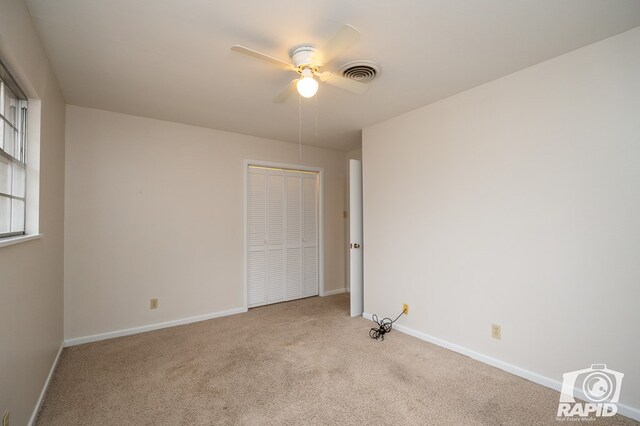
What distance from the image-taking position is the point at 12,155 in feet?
5.65

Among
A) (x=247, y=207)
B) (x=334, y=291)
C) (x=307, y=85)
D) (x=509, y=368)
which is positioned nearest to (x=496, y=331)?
(x=509, y=368)

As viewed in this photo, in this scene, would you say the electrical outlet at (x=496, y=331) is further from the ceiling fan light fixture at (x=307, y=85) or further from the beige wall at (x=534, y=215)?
the ceiling fan light fixture at (x=307, y=85)

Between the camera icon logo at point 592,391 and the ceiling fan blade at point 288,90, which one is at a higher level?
the ceiling fan blade at point 288,90

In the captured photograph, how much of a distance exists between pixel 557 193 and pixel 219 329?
3426 millimetres

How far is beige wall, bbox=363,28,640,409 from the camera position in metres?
1.84

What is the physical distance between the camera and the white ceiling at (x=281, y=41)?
63.4 inches

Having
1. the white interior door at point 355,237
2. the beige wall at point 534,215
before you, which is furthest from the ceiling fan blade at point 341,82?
the white interior door at point 355,237

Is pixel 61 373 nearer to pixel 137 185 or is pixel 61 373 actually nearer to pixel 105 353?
pixel 105 353

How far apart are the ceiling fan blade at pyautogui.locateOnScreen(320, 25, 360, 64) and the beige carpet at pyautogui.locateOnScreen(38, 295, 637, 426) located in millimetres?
2184

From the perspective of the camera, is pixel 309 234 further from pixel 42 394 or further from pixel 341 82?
pixel 42 394

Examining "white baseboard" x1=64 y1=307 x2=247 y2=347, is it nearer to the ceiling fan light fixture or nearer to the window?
the window

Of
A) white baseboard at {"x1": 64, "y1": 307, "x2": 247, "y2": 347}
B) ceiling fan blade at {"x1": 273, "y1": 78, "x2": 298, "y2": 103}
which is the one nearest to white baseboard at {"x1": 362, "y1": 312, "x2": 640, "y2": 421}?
white baseboard at {"x1": 64, "y1": 307, "x2": 247, "y2": 347}

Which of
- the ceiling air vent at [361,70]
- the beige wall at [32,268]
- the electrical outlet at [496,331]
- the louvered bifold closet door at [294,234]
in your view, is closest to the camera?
the beige wall at [32,268]

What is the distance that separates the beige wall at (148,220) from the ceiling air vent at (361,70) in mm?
2141
